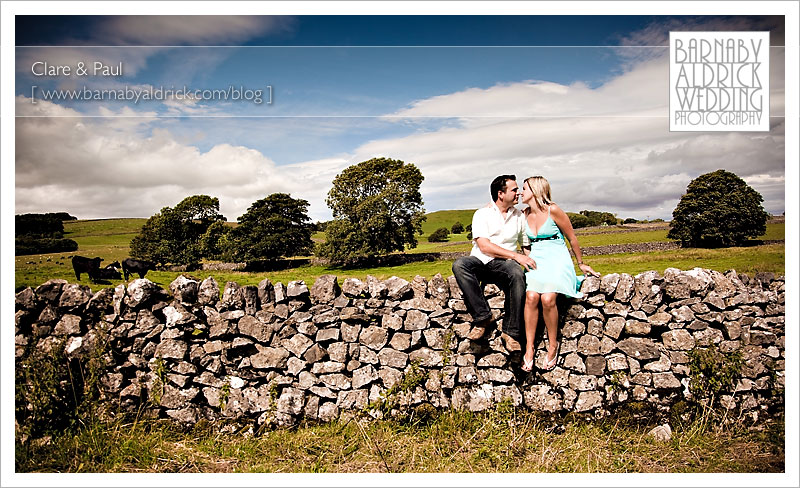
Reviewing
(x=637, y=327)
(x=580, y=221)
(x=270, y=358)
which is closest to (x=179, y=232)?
(x=270, y=358)

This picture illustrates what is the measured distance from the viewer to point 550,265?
12.9ft

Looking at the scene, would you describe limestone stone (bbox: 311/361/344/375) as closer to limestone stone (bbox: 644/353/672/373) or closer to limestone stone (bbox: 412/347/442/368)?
limestone stone (bbox: 412/347/442/368)

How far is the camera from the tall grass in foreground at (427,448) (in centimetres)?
372

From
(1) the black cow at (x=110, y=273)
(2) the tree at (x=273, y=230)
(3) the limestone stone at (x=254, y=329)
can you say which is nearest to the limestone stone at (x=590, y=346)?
(3) the limestone stone at (x=254, y=329)

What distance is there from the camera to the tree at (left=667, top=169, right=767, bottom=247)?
381 inches

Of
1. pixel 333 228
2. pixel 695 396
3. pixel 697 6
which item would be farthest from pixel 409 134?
pixel 333 228

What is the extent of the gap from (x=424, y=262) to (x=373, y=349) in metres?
9.05

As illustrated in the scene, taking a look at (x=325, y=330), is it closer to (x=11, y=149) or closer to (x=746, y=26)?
(x=11, y=149)

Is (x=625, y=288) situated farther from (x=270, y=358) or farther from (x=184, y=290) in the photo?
(x=184, y=290)

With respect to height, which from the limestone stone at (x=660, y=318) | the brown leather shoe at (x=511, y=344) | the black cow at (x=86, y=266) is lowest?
the brown leather shoe at (x=511, y=344)

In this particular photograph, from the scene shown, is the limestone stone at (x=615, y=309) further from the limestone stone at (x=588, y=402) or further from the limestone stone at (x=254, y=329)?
the limestone stone at (x=254, y=329)

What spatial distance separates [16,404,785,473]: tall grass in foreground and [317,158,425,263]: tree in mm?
11692

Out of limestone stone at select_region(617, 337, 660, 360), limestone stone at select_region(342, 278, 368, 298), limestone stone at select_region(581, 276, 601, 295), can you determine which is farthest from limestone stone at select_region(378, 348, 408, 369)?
limestone stone at select_region(617, 337, 660, 360)

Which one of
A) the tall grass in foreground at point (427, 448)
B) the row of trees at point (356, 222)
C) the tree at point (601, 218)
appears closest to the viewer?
the tall grass in foreground at point (427, 448)
